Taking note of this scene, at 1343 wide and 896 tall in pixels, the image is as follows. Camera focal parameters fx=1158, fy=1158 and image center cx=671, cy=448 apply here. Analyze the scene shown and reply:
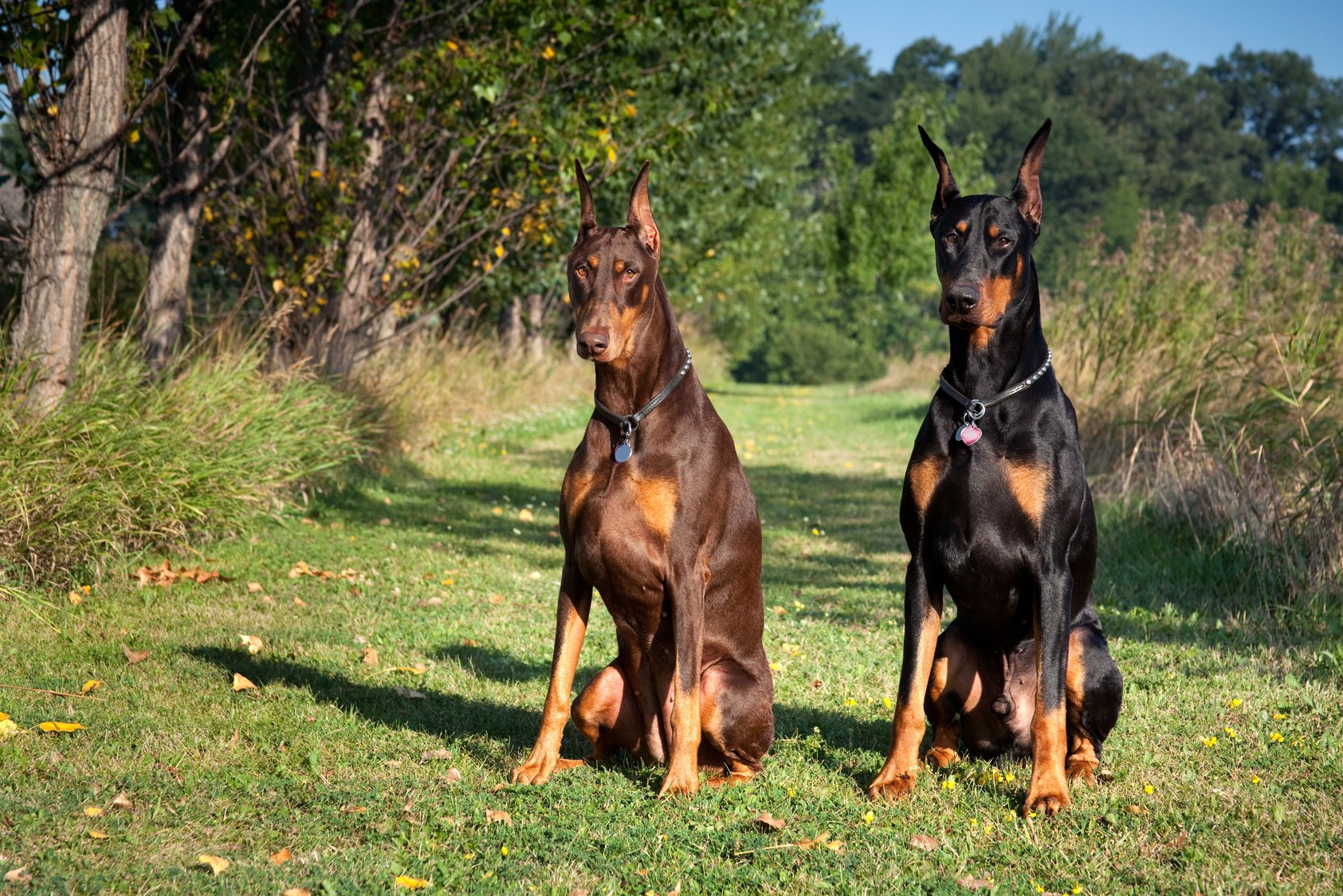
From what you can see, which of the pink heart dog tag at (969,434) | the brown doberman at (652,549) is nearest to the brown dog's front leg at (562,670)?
the brown doberman at (652,549)

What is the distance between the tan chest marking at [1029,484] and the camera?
382 cm

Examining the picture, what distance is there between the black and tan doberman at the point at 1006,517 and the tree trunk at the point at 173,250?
20.9 ft

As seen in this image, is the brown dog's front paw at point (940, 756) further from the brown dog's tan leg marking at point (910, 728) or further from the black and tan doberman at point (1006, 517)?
the brown dog's tan leg marking at point (910, 728)

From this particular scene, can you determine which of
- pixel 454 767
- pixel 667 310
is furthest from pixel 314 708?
pixel 667 310

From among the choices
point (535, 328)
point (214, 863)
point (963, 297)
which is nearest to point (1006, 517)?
point (963, 297)

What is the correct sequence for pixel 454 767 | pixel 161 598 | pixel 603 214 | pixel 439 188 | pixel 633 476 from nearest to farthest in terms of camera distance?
pixel 633 476
pixel 454 767
pixel 161 598
pixel 439 188
pixel 603 214

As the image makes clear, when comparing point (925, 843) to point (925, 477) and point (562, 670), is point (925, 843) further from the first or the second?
point (562, 670)

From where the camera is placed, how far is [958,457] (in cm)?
391

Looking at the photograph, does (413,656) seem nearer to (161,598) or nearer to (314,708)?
(314,708)

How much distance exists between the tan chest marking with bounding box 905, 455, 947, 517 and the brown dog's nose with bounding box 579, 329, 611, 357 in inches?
44.3

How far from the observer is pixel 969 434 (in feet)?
12.7

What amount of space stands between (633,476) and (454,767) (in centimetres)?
126

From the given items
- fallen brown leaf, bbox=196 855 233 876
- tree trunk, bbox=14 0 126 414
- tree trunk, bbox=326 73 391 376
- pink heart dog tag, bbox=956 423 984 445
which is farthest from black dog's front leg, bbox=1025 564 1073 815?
tree trunk, bbox=326 73 391 376

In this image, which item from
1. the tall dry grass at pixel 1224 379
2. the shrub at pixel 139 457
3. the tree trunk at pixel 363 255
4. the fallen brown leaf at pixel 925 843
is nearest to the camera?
the fallen brown leaf at pixel 925 843
